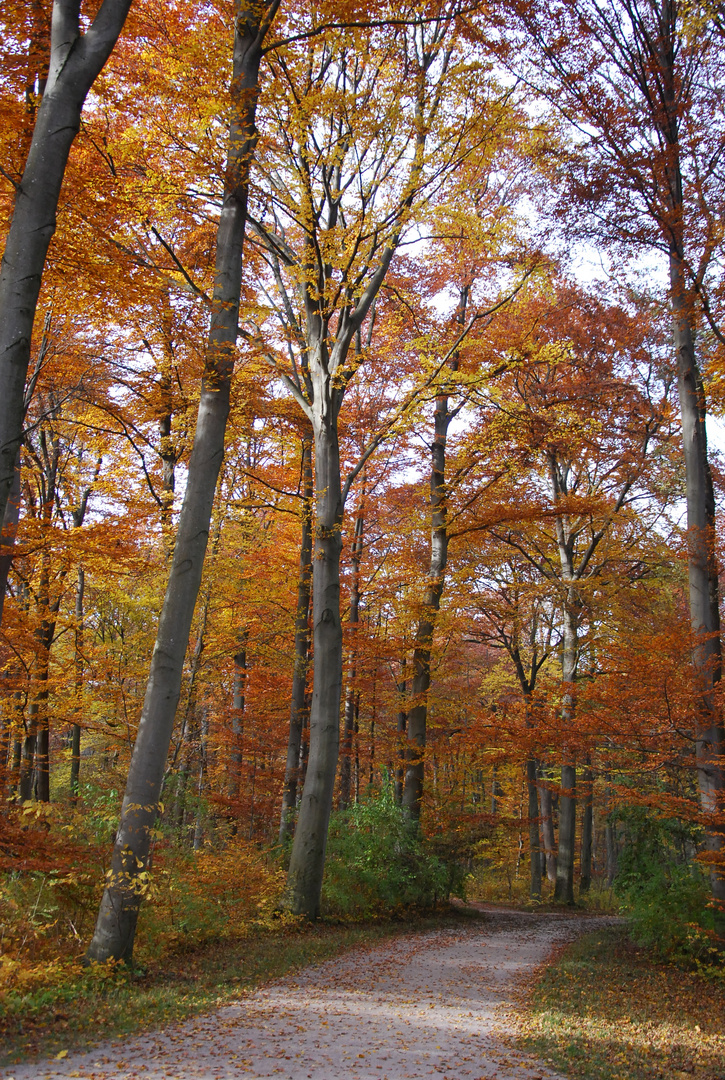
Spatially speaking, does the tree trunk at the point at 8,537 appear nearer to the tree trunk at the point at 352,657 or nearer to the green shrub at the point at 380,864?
the green shrub at the point at 380,864

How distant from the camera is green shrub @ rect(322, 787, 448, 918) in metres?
10.5

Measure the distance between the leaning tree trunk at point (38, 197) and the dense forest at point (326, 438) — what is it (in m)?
0.02

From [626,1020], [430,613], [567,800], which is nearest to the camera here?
[626,1020]

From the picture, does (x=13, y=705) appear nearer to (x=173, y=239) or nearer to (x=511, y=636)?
(x=173, y=239)

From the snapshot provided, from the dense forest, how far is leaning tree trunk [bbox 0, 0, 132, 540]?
2cm

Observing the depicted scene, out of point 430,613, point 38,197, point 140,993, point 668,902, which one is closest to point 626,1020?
point 668,902

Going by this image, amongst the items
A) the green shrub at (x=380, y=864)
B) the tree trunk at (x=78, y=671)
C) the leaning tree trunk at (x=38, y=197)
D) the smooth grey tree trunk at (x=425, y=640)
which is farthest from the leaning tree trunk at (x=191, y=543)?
the smooth grey tree trunk at (x=425, y=640)

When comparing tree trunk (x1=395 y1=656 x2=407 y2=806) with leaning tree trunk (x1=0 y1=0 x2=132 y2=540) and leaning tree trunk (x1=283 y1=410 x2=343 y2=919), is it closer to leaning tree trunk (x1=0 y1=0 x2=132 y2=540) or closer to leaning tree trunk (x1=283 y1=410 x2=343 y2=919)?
leaning tree trunk (x1=283 y1=410 x2=343 y2=919)

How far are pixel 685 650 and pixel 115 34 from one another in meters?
7.87

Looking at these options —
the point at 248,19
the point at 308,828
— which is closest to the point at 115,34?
the point at 248,19

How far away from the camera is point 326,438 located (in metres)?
10.0

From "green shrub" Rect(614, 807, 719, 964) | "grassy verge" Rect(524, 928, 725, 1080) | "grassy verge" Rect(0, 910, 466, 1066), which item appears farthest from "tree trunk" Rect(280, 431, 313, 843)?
"green shrub" Rect(614, 807, 719, 964)

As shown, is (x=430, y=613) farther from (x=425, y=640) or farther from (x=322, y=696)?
(x=322, y=696)

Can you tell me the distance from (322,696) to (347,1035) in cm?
479
